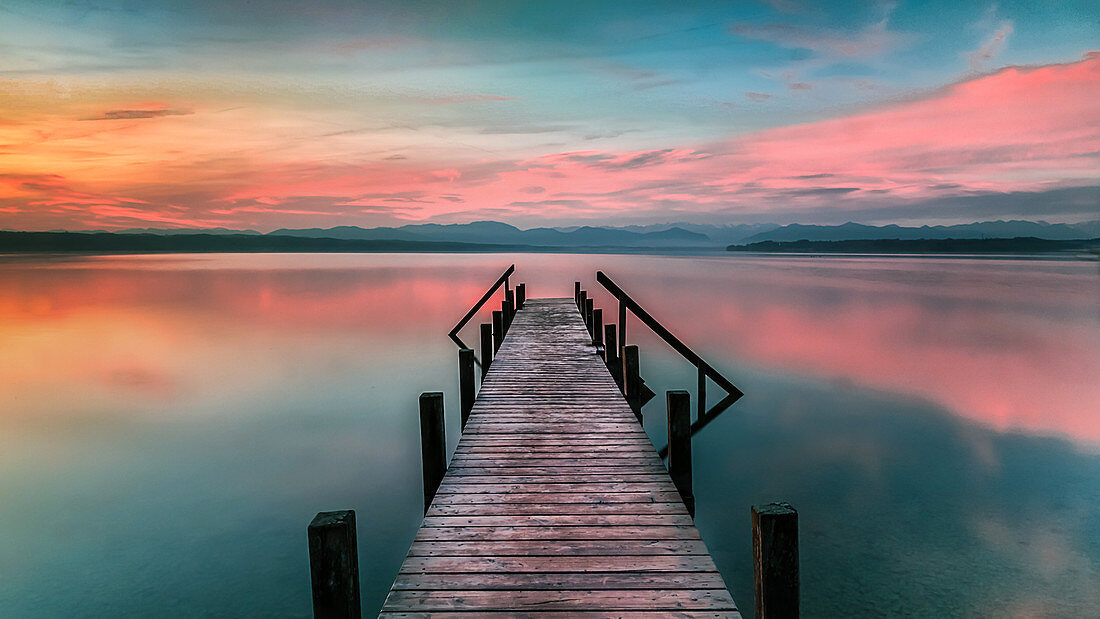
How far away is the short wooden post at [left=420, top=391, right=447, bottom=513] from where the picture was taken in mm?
6055

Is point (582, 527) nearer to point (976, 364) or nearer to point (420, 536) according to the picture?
point (420, 536)

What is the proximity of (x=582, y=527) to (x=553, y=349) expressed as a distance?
8.17m

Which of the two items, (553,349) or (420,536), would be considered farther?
(553,349)

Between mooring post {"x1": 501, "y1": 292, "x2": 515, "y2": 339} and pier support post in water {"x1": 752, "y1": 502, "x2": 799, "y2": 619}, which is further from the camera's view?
mooring post {"x1": 501, "y1": 292, "x2": 515, "y2": 339}

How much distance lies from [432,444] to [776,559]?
3.63 metres

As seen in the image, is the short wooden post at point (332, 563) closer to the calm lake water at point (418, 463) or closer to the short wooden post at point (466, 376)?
the calm lake water at point (418, 463)

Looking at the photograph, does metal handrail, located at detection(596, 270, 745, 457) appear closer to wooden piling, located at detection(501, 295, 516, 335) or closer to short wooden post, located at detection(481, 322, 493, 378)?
short wooden post, located at detection(481, 322, 493, 378)

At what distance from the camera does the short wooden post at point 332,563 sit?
352 centimetres

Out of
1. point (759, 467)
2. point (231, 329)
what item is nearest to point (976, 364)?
point (759, 467)

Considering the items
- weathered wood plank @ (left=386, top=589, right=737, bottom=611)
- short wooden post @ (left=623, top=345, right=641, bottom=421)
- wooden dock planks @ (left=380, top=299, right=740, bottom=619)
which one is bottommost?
weathered wood plank @ (left=386, top=589, right=737, bottom=611)

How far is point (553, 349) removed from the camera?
12938 millimetres

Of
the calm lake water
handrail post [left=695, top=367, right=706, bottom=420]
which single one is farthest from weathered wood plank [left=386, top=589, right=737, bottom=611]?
handrail post [left=695, top=367, right=706, bottom=420]

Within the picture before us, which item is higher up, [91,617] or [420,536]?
[420,536]

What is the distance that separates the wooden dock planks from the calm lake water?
2.47 meters
